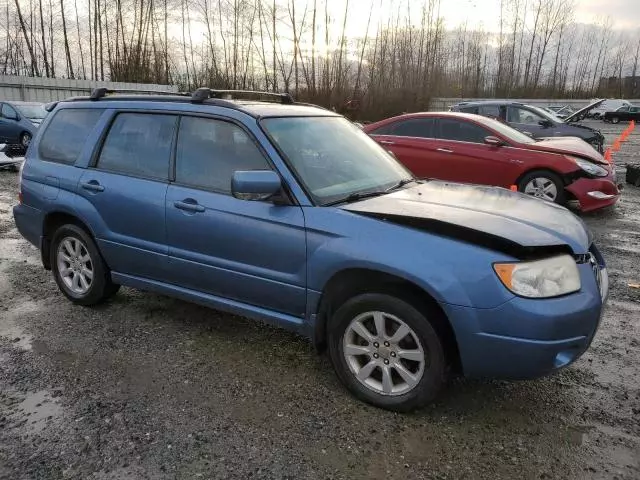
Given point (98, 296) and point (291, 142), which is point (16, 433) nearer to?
point (98, 296)

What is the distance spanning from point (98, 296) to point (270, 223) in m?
1.99

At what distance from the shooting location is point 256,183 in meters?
3.06

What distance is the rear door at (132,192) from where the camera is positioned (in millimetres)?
3818

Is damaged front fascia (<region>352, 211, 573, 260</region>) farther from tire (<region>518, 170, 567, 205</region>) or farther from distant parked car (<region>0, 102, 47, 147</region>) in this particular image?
distant parked car (<region>0, 102, 47, 147</region>)

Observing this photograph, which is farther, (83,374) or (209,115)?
(209,115)

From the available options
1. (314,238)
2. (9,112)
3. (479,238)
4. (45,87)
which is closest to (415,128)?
(314,238)

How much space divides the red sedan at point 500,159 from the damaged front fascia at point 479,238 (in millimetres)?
5545

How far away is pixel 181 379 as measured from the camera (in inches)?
133

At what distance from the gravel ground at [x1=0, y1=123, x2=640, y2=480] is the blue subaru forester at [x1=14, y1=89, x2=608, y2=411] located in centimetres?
31

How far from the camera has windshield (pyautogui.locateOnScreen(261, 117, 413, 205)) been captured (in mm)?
3375

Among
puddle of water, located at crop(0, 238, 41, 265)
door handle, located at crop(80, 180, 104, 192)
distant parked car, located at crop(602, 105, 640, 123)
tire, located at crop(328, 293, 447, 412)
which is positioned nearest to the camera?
tire, located at crop(328, 293, 447, 412)

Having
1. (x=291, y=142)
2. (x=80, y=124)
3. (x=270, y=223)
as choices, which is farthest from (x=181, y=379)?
(x=80, y=124)

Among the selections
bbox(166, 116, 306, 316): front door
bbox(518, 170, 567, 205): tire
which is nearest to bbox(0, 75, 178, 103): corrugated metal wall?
bbox(518, 170, 567, 205): tire

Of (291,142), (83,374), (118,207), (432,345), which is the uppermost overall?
(291,142)
